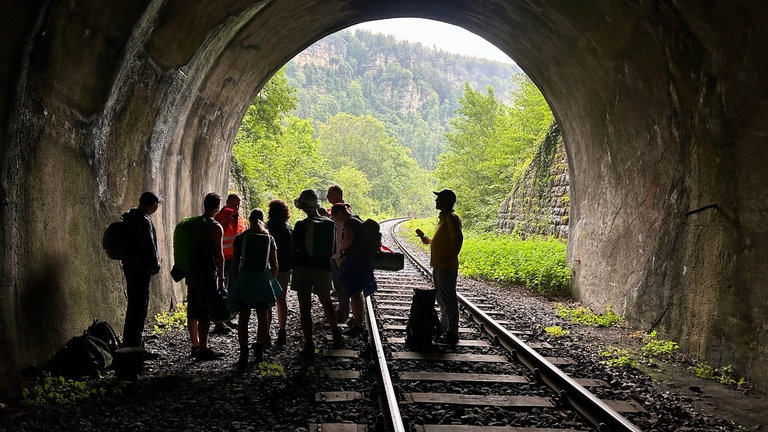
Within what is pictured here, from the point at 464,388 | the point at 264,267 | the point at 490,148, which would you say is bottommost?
the point at 464,388

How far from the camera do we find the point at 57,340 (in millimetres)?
4805

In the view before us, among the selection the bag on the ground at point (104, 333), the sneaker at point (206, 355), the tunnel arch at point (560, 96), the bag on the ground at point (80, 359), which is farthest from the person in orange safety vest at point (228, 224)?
the bag on the ground at point (80, 359)

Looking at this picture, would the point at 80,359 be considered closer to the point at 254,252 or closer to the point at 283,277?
the point at 254,252

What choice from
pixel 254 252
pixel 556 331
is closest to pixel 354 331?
pixel 254 252

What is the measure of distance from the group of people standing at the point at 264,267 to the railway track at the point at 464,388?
0.50 meters

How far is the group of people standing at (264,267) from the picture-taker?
5.23m

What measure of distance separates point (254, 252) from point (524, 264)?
7697 mm

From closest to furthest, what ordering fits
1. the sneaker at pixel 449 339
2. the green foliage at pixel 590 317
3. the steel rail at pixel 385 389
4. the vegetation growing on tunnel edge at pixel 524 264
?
the steel rail at pixel 385 389 < the sneaker at pixel 449 339 < the green foliage at pixel 590 317 < the vegetation growing on tunnel edge at pixel 524 264

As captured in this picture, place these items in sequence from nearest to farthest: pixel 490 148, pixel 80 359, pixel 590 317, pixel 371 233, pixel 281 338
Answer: pixel 80 359, pixel 281 338, pixel 371 233, pixel 590 317, pixel 490 148

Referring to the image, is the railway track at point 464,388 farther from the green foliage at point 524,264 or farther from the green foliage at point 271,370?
the green foliage at point 524,264

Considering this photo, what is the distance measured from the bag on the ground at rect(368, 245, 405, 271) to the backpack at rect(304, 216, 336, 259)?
0.93 metres

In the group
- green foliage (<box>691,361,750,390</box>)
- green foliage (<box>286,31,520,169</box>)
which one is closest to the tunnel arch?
green foliage (<box>691,361,750,390</box>)

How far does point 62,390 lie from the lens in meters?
4.32

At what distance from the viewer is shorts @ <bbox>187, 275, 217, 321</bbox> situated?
18.0 feet
